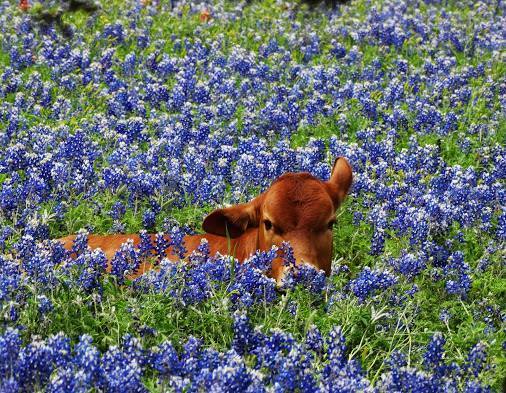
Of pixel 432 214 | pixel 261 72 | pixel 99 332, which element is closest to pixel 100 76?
pixel 261 72

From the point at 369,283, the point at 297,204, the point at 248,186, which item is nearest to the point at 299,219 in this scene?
the point at 297,204

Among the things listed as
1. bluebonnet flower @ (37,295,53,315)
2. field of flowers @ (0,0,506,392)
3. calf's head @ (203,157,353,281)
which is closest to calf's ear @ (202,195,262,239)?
calf's head @ (203,157,353,281)

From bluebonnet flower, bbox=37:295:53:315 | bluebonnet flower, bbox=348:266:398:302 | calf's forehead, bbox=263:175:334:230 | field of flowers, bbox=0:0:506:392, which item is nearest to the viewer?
field of flowers, bbox=0:0:506:392

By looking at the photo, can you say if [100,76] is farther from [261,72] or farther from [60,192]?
[60,192]

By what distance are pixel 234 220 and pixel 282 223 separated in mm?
694

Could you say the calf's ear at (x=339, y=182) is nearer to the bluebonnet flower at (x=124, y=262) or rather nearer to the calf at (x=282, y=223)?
the calf at (x=282, y=223)

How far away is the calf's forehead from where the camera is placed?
753 centimetres

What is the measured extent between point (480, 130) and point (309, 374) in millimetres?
6429

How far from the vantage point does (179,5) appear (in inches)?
648

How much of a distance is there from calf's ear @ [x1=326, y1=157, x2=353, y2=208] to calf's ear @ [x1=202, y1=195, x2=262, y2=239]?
1.75 feet

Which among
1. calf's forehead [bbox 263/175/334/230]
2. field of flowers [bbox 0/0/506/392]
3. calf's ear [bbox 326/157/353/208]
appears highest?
calf's forehead [bbox 263/175/334/230]

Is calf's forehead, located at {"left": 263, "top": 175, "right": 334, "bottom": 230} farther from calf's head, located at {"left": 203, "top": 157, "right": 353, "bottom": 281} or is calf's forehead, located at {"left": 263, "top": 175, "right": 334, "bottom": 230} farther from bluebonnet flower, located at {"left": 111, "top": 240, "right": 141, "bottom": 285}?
bluebonnet flower, located at {"left": 111, "top": 240, "right": 141, "bottom": 285}

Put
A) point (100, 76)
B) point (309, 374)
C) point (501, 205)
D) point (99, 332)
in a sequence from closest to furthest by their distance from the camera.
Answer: point (309, 374), point (99, 332), point (501, 205), point (100, 76)

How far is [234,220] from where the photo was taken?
8141 mm
